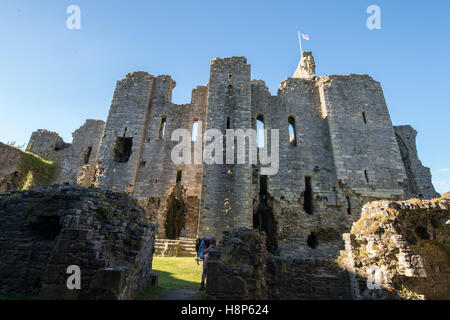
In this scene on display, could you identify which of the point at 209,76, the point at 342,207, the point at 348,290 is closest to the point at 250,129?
the point at 209,76

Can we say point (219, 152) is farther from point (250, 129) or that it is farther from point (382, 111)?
point (382, 111)

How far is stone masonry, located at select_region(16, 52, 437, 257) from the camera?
1455 cm

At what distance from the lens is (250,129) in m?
15.9

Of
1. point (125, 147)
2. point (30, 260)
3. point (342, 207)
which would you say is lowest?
point (30, 260)

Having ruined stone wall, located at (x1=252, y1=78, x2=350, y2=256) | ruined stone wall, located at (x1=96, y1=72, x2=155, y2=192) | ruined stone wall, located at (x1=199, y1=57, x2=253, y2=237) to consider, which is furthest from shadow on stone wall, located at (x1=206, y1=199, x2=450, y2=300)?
ruined stone wall, located at (x1=96, y1=72, x2=155, y2=192)

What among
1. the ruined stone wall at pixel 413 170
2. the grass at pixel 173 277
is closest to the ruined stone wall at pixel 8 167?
the grass at pixel 173 277

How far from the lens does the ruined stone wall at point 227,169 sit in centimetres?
1377

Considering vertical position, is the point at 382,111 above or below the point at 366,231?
above

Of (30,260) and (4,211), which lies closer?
(30,260)

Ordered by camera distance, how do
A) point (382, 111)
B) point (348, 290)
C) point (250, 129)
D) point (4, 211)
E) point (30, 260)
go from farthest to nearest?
point (382, 111) < point (250, 129) < point (348, 290) < point (4, 211) < point (30, 260)

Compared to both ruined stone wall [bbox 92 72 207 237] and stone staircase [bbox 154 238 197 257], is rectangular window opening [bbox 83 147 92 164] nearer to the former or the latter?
ruined stone wall [bbox 92 72 207 237]

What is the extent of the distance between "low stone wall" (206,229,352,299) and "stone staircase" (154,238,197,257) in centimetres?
707
